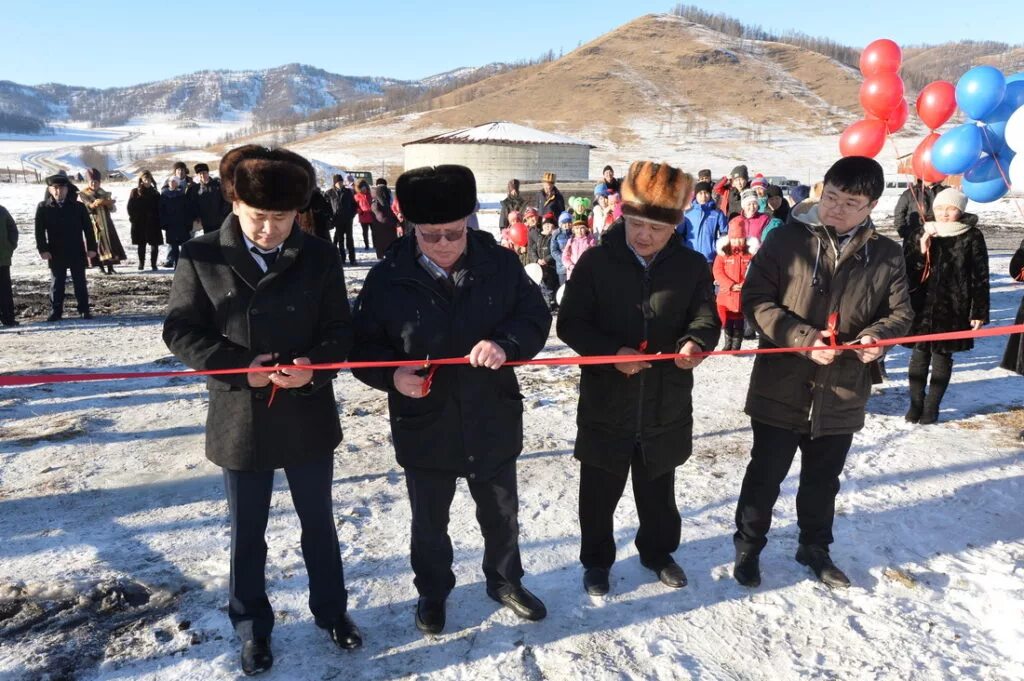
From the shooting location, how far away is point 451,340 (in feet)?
7.95

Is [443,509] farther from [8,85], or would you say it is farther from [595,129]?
[8,85]

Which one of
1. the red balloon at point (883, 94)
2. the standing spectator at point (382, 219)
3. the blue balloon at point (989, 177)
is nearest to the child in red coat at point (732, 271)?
the red balloon at point (883, 94)

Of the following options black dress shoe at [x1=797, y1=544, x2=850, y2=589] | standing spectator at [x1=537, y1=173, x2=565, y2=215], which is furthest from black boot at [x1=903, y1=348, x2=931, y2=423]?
standing spectator at [x1=537, y1=173, x2=565, y2=215]

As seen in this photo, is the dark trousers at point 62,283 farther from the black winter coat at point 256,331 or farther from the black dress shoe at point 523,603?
the black dress shoe at point 523,603

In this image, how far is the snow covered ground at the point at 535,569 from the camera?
97.7 inches

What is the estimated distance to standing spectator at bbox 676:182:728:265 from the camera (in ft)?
24.0

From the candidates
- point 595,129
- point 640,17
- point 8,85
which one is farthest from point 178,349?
point 8,85

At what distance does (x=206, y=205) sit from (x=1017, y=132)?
10.2 meters

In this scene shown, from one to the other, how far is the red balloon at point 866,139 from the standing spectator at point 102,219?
33.8 feet

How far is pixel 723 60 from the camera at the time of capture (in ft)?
289

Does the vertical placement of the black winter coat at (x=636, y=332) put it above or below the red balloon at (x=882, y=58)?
below

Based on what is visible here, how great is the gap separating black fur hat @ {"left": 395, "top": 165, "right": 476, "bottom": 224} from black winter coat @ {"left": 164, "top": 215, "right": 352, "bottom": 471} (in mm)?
363

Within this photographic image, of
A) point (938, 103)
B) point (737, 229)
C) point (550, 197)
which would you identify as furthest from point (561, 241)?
point (938, 103)

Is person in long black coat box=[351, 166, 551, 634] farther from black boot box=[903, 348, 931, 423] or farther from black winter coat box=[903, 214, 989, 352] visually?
black boot box=[903, 348, 931, 423]
